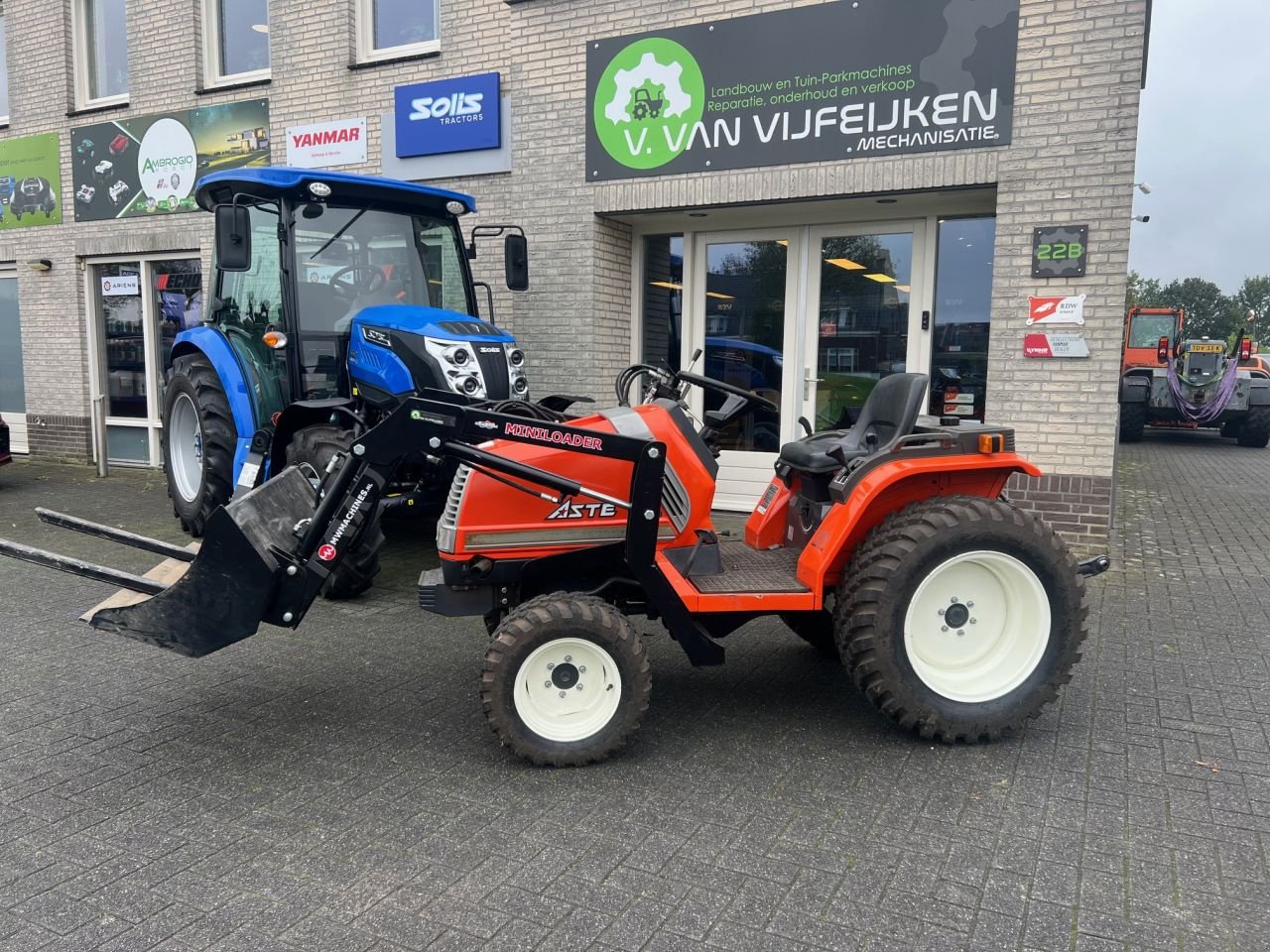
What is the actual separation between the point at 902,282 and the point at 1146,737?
4632 millimetres

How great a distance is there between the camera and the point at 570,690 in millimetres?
3621

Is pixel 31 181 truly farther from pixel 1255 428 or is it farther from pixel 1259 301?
pixel 1259 301

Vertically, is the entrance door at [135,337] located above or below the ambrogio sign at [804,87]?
below

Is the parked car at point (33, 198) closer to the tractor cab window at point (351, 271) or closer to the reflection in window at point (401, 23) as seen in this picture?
the reflection in window at point (401, 23)

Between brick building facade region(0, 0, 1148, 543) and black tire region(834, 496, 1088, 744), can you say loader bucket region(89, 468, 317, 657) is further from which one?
brick building facade region(0, 0, 1148, 543)

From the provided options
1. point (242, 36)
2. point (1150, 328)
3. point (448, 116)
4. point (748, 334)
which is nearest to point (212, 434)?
point (448, 116)

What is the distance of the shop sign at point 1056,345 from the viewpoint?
6.50m

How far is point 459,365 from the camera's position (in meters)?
6.02

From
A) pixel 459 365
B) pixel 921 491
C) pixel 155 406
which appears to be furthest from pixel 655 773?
pixel 155 406

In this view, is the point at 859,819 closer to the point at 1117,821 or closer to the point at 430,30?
the point at 1117,821

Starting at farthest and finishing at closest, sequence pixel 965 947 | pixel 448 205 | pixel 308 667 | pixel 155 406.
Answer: pixel 155 406, pixel 448 205, pixel 308 667, pixel 965 947

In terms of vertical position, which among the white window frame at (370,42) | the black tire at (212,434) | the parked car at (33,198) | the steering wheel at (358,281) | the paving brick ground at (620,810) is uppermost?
the white window frame at (370,42)

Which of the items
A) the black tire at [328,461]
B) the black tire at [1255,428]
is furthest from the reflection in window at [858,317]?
the black tire at [1255,428]

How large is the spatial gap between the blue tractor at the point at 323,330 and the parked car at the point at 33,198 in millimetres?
6118
